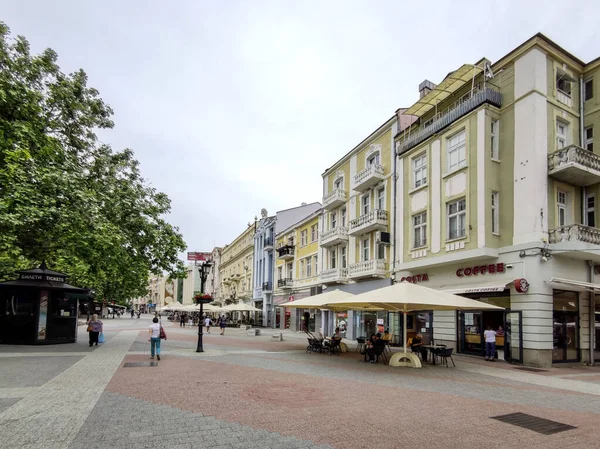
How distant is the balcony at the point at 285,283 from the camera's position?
41000 mm

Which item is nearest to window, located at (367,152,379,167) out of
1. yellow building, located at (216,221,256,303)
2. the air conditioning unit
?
the air conditioning unit

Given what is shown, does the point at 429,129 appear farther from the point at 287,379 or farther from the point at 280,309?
the point at 280,309

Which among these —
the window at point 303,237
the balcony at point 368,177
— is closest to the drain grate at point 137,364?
the balcony at point 368,177

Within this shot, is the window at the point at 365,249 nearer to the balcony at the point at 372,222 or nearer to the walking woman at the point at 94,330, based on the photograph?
the balcony at the point at 372,222

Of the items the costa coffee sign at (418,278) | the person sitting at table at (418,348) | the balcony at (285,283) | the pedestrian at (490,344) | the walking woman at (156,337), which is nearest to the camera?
the walking woman at (156,337)

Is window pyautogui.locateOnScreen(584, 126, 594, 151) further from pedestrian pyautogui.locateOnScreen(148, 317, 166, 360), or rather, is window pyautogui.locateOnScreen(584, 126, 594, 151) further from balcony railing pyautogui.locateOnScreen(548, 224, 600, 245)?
pedestrian pyautogui.locateOnScreen(148, 317, 166, 360)

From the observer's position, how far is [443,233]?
65.1ft

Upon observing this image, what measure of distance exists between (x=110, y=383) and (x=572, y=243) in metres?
15.8

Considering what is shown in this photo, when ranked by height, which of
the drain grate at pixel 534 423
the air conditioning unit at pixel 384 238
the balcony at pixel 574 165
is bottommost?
the drain grate at pixel 534 423

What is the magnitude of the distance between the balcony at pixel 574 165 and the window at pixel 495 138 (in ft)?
6.86

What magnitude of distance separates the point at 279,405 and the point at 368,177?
1963cm

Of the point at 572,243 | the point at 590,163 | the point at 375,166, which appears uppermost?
the point at 375,166

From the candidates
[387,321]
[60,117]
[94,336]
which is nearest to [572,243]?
[387,321]

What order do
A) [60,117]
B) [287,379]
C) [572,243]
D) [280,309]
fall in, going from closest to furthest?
1. [287,379]
2. [572,243]
3. [60,117]
4. [280,309]
